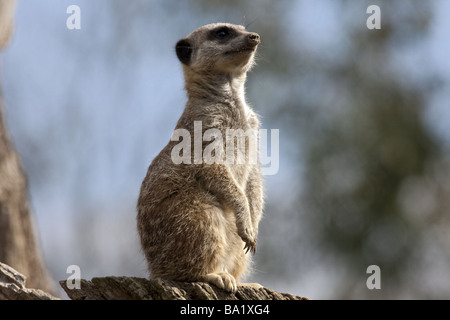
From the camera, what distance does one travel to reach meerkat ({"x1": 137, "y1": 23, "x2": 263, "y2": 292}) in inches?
179

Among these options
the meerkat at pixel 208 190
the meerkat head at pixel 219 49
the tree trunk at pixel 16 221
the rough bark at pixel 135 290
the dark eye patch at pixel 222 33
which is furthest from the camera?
the tree trunk at pixel 16 221

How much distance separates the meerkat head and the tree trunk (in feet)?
10.8

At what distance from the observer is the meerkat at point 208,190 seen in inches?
179

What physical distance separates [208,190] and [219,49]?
4.53 ft

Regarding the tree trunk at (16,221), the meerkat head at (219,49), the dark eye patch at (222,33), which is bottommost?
the tree trunk at (16,221)

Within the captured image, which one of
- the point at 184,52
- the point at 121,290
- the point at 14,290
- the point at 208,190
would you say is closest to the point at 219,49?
the point at 184,52

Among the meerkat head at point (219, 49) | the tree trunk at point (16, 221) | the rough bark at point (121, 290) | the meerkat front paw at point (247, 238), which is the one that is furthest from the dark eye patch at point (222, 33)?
the tree trunk at point (16, 221)

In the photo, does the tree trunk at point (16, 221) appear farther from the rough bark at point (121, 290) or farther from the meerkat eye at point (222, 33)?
the rough bark at point (121, 290)

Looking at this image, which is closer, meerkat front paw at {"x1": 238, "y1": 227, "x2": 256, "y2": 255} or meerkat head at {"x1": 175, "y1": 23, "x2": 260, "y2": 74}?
meerkat front paw at {"x1": 238, "y1": 227, "x2": 256, "y2": 255}

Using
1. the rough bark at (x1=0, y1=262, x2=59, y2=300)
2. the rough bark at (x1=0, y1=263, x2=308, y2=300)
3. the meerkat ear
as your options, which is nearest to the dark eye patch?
the meerkat ear

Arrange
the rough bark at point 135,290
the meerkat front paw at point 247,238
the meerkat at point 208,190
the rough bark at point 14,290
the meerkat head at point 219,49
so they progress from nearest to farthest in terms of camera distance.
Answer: the rough bark at point 135,290, the rough bark at point 14,290, the meerkat at point 208,190, the meerkat front paw at point 247,238, the meerkat head at point 219,49

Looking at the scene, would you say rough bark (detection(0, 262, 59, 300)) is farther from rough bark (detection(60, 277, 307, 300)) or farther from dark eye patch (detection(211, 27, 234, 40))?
dark eye patch (detection(211, 27, 234, 40))

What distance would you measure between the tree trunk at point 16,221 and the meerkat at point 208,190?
3285 mm
